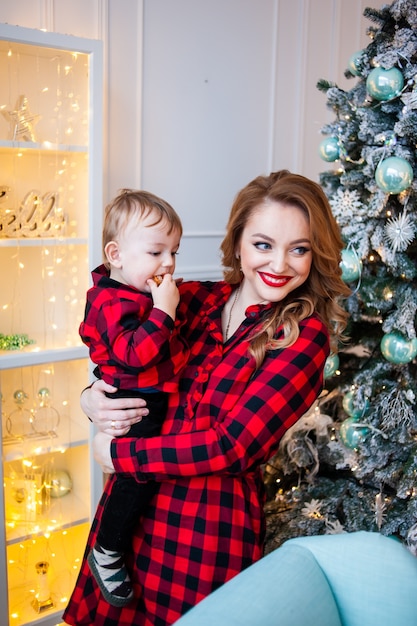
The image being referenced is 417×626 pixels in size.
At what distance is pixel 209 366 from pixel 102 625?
681mm

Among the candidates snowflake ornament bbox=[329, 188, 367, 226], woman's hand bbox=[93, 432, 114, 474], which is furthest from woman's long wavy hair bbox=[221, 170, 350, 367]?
snowflake ornament bbox=[329, 188, 367, 226]

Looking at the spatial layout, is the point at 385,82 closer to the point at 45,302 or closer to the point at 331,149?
the point at 331,149

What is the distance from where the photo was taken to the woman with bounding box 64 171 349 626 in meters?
1.34

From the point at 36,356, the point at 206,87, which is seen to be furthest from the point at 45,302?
the point at 206,87

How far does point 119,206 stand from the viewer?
1.53m

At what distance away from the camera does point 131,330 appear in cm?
145

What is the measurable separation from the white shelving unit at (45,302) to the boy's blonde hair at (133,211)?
2.14 feet

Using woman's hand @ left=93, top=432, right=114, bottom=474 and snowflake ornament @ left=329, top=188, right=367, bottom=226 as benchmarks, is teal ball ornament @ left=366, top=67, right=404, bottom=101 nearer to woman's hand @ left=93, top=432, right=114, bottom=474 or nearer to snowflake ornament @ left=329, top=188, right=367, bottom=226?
snowflake ornament @ left=329, top=188, right=367, bottom=226

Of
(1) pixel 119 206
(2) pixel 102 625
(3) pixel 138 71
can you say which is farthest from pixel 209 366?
(3) pixel 138 71

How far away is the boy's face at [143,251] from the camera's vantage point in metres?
1.51

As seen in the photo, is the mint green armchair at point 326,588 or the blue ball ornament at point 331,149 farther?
the blue ball ornament at point 331,149

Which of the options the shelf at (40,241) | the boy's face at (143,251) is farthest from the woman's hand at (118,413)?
the shelf at (40,241)

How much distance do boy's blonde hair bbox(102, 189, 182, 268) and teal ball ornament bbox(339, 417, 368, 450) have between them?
44.0 inches

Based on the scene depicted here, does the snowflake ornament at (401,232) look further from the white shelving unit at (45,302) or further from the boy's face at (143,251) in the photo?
the white shelving unit at (45,302)
